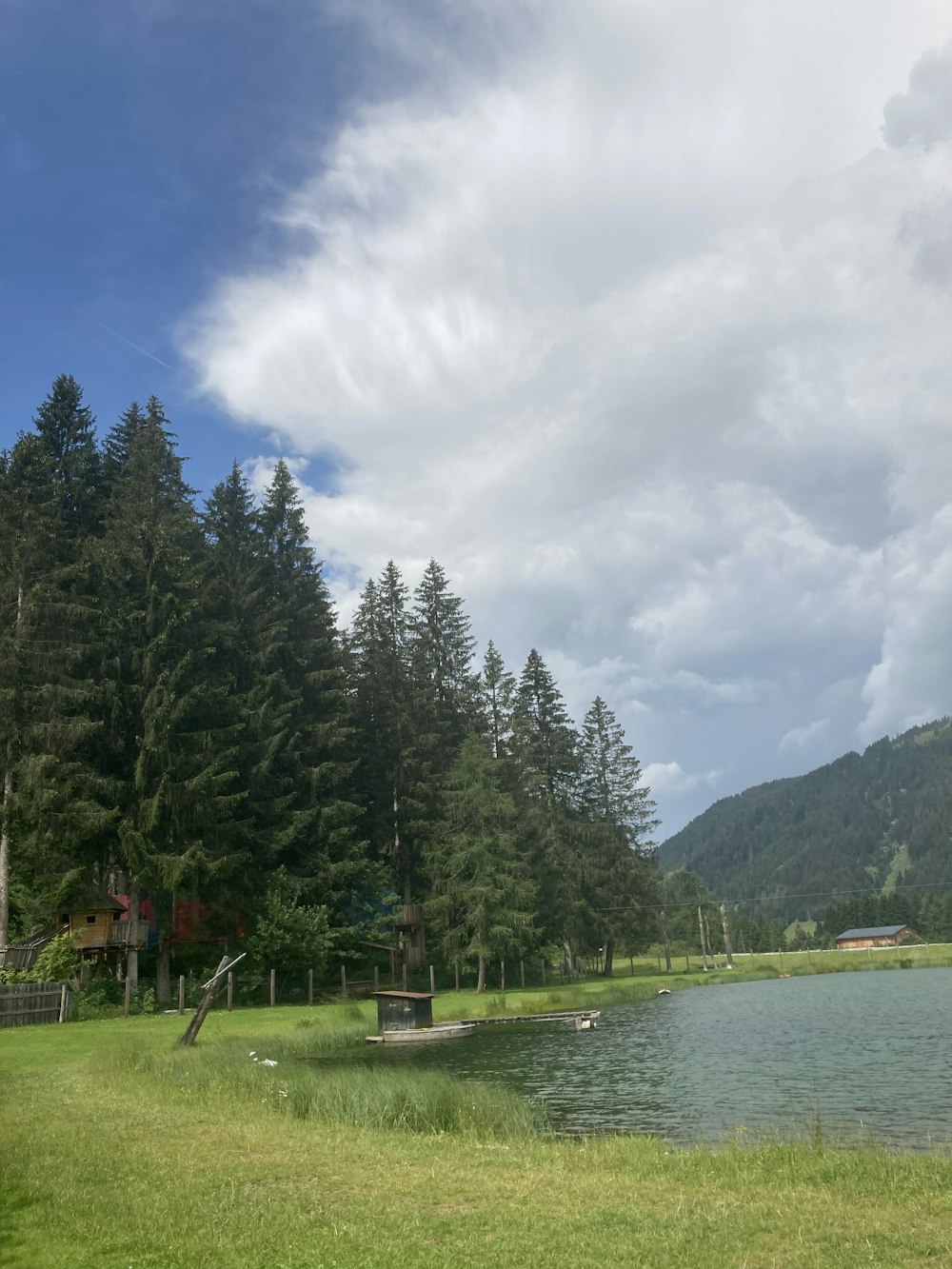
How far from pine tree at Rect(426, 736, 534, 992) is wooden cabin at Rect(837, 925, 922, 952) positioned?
4854 inches

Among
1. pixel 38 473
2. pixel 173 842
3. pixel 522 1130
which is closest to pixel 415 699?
pixel 173 842

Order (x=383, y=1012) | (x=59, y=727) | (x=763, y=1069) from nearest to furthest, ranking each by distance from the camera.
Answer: (x=763, y=1069)
(x=383, y=1012)
(x=59, y=727)

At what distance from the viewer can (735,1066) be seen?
24.4 m

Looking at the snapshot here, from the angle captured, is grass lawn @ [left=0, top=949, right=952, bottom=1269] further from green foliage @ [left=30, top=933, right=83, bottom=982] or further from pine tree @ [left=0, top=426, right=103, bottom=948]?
pine tree @ [left=0, top=426, right=103, bottom=948]

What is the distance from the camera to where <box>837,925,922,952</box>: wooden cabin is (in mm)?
158375

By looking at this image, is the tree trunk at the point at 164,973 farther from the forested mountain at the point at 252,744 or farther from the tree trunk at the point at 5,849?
the tree trunk at the point at 5,849

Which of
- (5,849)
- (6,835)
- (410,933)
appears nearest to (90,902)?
(5,849)

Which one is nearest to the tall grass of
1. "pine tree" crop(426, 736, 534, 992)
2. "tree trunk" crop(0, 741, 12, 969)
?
"tree trunk" crop(0, 741, 12, 969)

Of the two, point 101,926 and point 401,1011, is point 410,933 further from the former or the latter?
point 401,1011

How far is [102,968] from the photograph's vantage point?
1665 inches

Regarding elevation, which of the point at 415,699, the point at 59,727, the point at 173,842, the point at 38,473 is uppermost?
the point at 38,473

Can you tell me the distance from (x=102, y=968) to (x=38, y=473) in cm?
2263

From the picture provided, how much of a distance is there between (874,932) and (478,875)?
13438 centimetres

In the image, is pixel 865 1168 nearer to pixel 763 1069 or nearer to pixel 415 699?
pixel 763 1069
